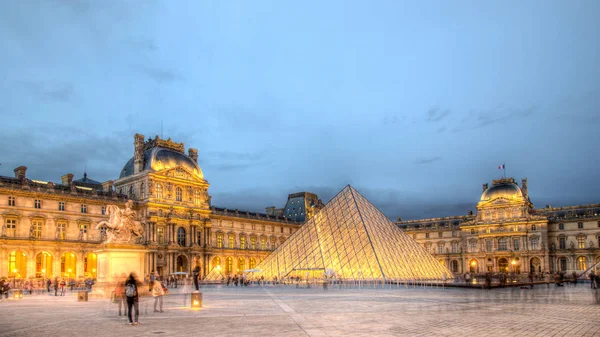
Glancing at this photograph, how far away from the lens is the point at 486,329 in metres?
11.4

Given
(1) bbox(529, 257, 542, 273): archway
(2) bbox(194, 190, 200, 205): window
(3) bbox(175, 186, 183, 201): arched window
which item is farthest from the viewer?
(1) bbox(529, 257, 542, 273): archway

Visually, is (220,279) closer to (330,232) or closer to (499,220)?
(330,232)

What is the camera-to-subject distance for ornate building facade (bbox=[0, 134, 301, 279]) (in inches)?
1735

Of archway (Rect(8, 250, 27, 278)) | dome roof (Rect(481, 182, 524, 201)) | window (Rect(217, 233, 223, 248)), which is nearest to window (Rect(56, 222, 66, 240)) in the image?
archway (Rect(8, 250, 27, 278))

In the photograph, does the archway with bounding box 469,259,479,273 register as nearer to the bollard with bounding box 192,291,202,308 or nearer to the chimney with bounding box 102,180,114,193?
the chimney with bounding box 102,180,114,193

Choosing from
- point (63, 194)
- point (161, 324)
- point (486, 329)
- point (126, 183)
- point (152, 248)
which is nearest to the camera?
point (486, 329)

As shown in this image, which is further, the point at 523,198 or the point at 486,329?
the point at 523,198

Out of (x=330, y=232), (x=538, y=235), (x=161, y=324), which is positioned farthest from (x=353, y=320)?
(x=538, y=235)

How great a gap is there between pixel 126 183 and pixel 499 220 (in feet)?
152

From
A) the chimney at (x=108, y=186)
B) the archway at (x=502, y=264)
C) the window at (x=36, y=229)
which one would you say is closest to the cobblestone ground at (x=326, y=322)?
the window at (x=36, y=229)

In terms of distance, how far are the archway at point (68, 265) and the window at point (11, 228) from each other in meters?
4.31

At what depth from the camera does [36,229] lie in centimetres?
4497

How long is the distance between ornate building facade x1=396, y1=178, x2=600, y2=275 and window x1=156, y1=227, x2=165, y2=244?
40924 mm

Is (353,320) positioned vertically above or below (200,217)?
below
